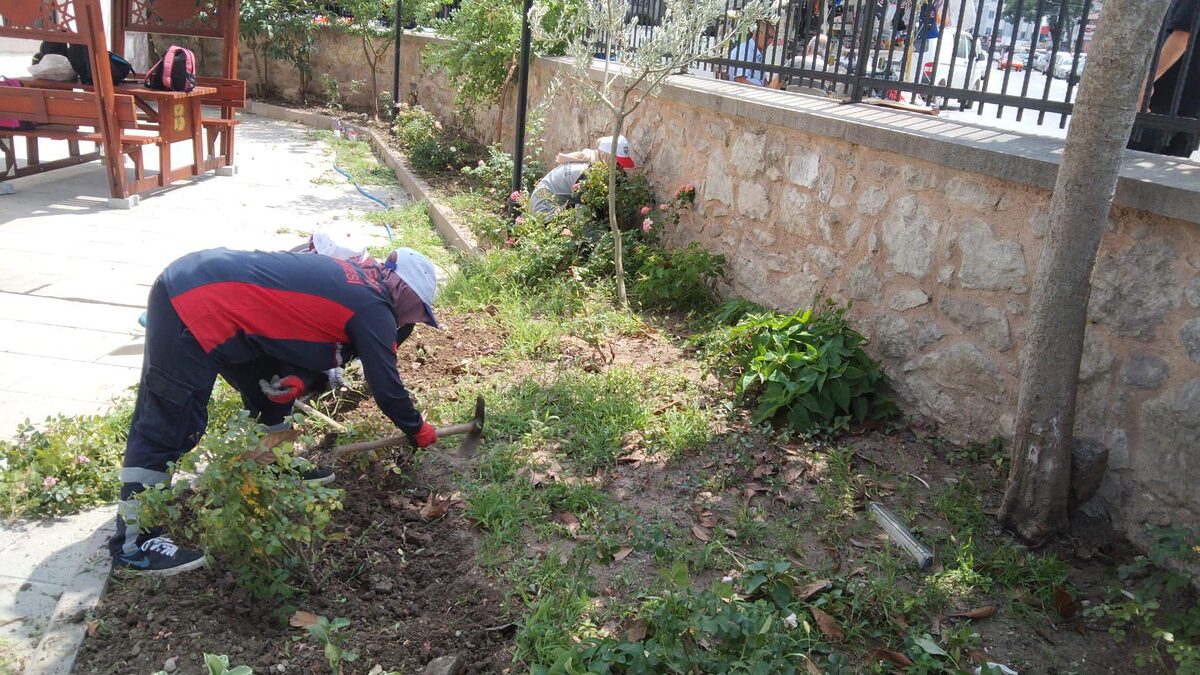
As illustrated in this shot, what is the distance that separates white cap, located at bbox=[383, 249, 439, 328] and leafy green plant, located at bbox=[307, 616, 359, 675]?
1189 millimetres

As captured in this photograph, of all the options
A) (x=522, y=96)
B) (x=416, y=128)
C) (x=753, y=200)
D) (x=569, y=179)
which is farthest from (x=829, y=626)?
(x=416, y=128)

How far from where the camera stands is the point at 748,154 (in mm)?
5691

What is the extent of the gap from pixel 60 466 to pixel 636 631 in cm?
255

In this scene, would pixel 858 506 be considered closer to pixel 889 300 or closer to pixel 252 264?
pixel 889 300

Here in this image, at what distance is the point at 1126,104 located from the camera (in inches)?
120

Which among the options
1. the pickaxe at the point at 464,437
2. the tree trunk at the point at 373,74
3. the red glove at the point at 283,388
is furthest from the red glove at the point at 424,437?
the tree trunk at the point at 373,74

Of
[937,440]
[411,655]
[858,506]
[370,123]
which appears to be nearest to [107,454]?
[411,655]

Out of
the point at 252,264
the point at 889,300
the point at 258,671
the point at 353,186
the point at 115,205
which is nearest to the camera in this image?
the point at 258,671

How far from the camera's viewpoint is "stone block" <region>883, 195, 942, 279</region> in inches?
167

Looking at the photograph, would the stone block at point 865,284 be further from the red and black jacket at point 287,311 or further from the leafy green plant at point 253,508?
the leafy green plant at point 253,508

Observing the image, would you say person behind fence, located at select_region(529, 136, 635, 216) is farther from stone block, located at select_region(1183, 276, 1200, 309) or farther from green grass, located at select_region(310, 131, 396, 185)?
stone block, located at select_region(1183, 276, 1200, 309)

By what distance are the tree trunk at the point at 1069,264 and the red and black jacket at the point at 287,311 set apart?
7.51 ft

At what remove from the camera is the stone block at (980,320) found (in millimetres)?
3834

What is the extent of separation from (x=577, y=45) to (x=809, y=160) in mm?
1948
